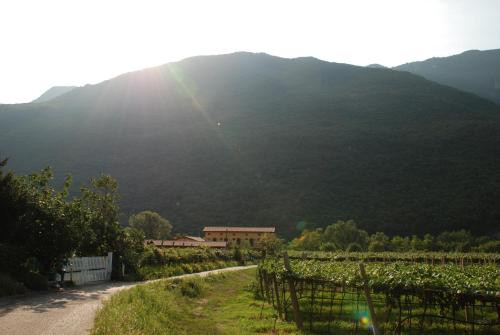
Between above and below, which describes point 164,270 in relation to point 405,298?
below

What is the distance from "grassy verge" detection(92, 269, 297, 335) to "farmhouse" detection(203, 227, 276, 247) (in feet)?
223

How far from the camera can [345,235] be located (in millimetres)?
77125

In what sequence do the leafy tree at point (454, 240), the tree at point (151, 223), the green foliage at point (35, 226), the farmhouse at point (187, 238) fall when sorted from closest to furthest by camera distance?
the green foliage at point (35, 226) → the leafy tree at point (454, 240) → the farmhouse at point (187, 238) → the tree at point (151, 223)

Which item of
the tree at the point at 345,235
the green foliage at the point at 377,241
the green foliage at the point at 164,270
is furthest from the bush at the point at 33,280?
the tree at the point at 345,235

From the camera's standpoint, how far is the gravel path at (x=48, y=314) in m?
9.92

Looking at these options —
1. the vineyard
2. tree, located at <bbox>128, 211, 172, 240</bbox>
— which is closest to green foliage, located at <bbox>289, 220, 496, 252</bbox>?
tree, located at <bbox>128, 211, 172, 240</bbox>

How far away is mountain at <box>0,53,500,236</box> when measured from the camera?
87.7 m

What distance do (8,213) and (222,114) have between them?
131m

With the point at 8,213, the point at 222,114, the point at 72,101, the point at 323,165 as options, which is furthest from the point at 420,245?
the point at 72,101

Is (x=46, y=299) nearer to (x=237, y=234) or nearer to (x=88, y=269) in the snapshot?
(x=88, y=269)

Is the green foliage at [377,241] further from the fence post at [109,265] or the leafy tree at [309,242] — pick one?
the fence post at [109,265]

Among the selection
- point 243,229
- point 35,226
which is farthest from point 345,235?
point 35,226

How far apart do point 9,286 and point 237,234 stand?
278ft

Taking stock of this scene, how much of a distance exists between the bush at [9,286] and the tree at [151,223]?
72.0 meters
